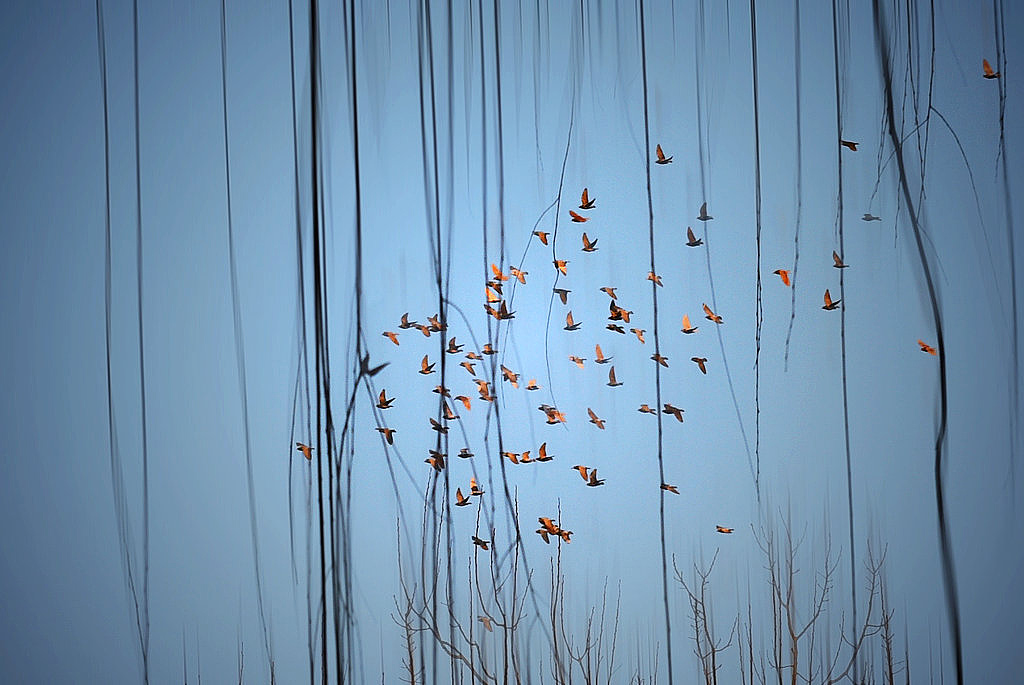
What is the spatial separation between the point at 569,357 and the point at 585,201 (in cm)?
39

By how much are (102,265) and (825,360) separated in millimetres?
1837

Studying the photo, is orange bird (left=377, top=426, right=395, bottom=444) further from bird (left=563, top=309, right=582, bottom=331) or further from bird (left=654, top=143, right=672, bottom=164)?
bird (left=654, top=143, right=672, bottom=164)

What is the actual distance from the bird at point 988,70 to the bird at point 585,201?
1025 mm

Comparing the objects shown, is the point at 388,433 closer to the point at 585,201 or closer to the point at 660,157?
the point at 585,201

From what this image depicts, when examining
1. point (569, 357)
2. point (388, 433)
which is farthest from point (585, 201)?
point (388, 433)

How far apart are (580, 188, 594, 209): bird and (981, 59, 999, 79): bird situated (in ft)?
3.36

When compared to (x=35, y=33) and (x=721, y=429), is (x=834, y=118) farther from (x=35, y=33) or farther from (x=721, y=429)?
(x=35, y=33)

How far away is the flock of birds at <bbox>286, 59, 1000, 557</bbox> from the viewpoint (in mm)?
2492

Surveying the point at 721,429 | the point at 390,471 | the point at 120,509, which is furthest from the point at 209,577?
the point at 721,429

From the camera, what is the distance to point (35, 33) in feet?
8.57

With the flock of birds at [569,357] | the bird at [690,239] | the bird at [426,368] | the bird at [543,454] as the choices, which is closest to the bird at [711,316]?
the flock of birds at [569,357]

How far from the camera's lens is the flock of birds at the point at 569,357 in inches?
98.1

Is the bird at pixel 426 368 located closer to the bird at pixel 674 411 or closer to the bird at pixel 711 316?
the bird at pixel 674 411

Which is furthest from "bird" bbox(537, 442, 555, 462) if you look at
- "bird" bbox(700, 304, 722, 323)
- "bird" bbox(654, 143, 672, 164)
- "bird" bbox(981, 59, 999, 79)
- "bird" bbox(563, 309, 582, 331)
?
"bird" bbox(981, 59, 999, 79)
